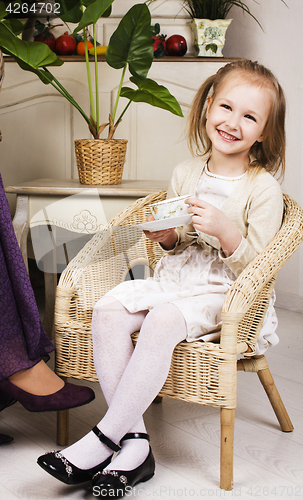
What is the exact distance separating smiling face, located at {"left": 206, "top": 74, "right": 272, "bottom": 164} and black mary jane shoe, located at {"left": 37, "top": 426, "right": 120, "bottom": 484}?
542 millimetres

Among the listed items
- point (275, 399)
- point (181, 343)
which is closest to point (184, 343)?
point (181, 343)

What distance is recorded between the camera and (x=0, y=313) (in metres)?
0.94

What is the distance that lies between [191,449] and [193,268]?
350mm

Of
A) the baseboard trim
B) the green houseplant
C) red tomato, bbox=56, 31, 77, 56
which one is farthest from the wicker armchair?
the baseboard trim

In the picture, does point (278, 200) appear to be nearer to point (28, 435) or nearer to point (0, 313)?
point (0, 313)

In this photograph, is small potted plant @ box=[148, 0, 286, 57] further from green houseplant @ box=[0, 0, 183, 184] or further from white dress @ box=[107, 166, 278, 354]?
white dress @ box=[107, 166, 278, 354]

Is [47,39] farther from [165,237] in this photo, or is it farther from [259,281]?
[259,281]

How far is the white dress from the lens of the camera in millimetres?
876

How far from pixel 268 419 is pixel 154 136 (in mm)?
660

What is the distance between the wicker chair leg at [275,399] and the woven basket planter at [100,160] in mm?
477

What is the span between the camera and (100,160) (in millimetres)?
919

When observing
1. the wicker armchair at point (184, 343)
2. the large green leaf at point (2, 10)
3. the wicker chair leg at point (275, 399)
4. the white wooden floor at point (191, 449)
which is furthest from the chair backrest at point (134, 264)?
the large green leaf at point (2, 10)

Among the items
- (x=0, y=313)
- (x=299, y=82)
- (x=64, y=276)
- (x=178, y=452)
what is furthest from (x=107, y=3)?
(x=299, y=82)

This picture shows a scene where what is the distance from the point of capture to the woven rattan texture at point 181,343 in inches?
32.8
